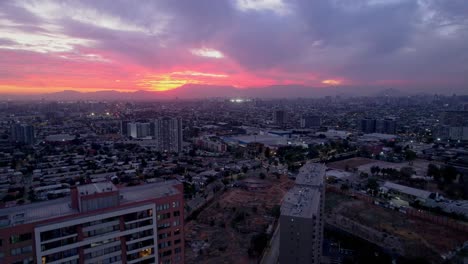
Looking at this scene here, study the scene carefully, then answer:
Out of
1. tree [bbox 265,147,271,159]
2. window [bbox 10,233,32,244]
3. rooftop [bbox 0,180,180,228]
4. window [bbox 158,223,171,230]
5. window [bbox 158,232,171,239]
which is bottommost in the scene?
tree [bbox 265,147,271,159]

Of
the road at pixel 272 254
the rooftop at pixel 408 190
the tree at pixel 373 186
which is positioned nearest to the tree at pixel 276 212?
the road at pixel 272 254

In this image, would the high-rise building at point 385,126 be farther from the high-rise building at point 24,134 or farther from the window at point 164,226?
the high-rise building at point 24,134

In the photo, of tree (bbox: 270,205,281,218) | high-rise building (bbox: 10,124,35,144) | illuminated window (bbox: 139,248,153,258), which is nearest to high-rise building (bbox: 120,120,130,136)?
high-rise building (bbox: 10,124,35,144)

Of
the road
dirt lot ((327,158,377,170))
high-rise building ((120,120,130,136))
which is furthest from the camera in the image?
high-rise building ((120,120,130,136))

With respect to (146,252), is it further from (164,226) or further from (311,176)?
(311,176)

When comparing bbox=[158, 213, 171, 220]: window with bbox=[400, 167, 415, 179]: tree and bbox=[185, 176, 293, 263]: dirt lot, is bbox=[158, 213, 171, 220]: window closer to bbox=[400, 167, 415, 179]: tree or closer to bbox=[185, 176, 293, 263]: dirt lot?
bbox=[185, 176, 293, 263]: dirt lot

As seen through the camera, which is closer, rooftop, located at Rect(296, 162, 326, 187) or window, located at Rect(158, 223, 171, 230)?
window, located at Rect(158, 223, 171, 230)
